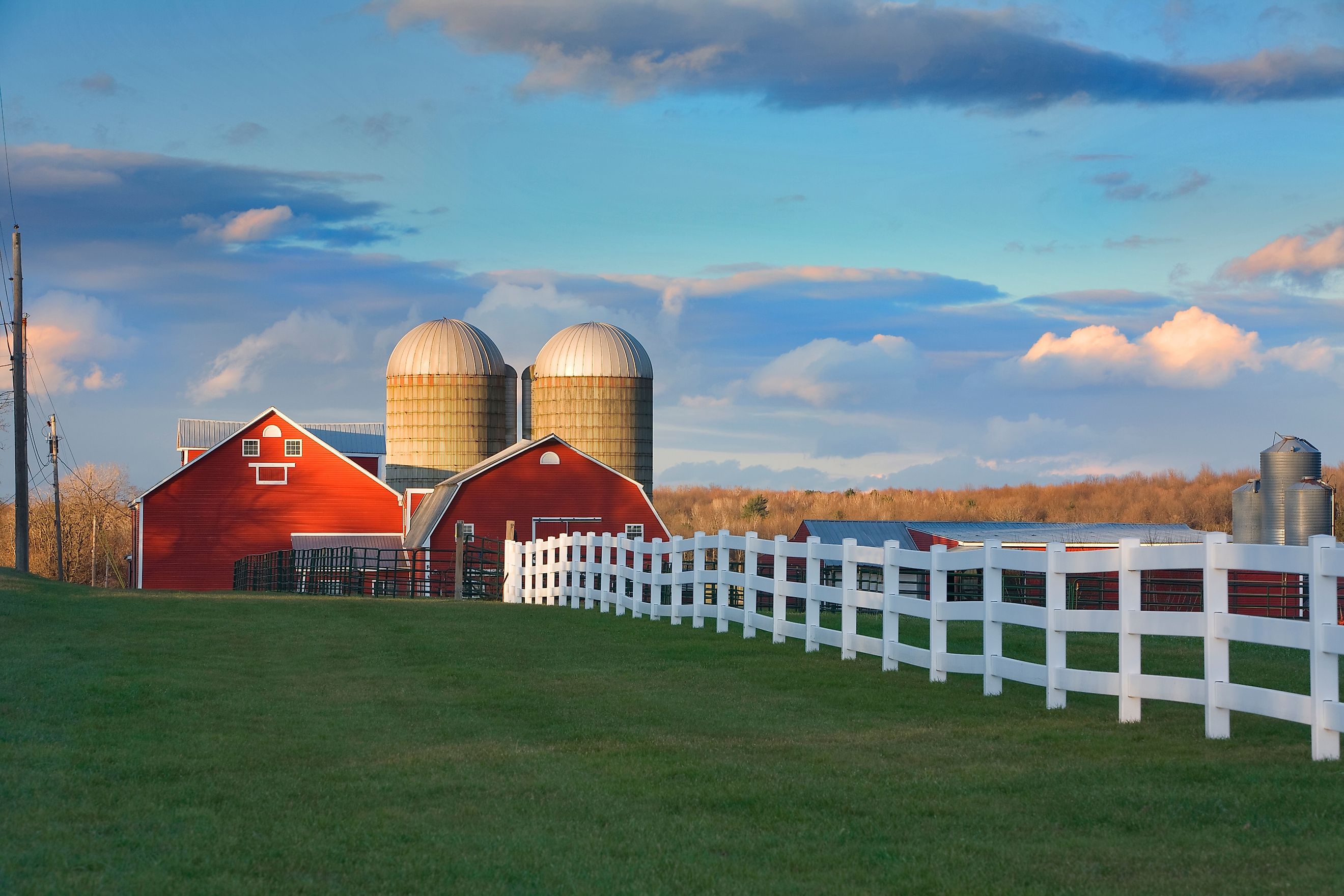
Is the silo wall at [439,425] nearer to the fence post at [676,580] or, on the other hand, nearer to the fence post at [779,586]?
the fence post at [676,580]

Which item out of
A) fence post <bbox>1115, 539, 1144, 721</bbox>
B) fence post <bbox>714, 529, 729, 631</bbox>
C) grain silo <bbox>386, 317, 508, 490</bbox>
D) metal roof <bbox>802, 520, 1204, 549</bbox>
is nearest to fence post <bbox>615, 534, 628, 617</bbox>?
fence post <bbox>714, 529, 729, 631</bbox>

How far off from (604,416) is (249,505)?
13.4 m

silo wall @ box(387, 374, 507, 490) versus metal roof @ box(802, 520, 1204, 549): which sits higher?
silo wall @ box(387, 374, 507, 490)

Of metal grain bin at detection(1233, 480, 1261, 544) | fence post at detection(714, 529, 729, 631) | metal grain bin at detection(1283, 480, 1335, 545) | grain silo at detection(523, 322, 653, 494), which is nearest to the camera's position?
fence post at detection(714, 529, 729, 631)

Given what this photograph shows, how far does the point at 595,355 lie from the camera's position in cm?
4962

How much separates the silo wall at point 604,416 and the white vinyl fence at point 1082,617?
30.7 metres

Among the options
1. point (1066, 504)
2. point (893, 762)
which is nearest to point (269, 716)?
point (893, 762)

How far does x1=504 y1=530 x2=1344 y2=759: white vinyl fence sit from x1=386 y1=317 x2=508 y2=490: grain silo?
3345 centimetres

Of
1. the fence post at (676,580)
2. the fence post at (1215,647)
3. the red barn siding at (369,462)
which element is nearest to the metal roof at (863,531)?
the red barn siding at (369,462)

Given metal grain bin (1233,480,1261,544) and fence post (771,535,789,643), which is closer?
fence post (771,535,789,643)

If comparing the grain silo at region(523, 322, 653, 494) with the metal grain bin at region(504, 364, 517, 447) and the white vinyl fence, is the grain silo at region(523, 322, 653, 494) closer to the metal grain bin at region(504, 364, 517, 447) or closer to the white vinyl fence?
the metal grain bin at region(504, 364, 517, 447)

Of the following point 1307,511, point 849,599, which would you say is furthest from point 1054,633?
point 1307,511

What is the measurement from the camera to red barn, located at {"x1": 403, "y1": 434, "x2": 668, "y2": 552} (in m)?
43.3

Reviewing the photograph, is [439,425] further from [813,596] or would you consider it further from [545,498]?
[813,596]
